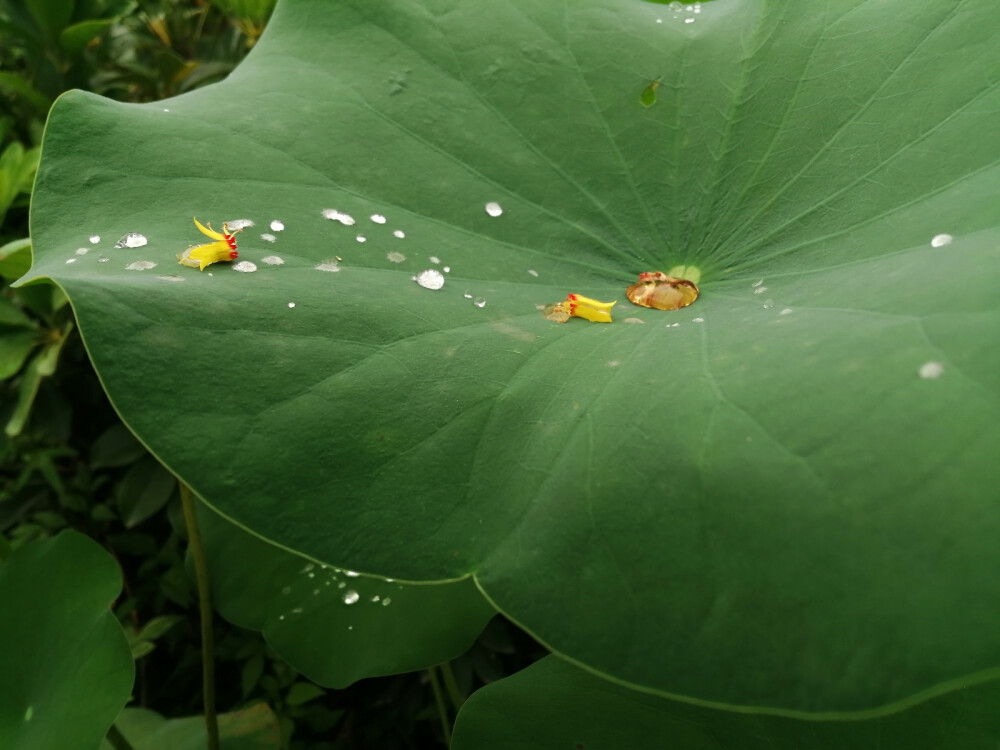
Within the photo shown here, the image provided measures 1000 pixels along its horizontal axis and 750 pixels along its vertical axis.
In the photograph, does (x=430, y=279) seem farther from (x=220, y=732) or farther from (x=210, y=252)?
(x=220, y=732)

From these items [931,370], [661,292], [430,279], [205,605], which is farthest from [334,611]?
[931,370]

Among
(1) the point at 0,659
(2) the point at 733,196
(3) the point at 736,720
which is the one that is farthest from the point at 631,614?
(1) the point at 0,659

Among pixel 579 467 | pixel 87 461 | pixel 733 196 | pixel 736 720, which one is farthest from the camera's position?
pixel 87 461

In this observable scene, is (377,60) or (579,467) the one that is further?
(377,60)

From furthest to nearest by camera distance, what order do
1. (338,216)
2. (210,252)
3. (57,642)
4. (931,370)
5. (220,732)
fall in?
(220,732) < (57,642) < (338,216) < (210,252) < (931,370)

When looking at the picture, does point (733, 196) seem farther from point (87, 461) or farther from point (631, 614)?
point (87, 461)

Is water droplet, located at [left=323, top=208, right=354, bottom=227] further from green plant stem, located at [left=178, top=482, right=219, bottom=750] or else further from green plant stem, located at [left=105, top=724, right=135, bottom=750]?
green plant stem, located at [left=105, top=724, right=135, bottom=750]

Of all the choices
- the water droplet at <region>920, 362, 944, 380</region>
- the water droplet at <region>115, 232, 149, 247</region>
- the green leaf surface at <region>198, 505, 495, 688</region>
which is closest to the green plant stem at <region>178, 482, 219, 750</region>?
the green leaf surface at <region>198, 505, 495, 688</region>
